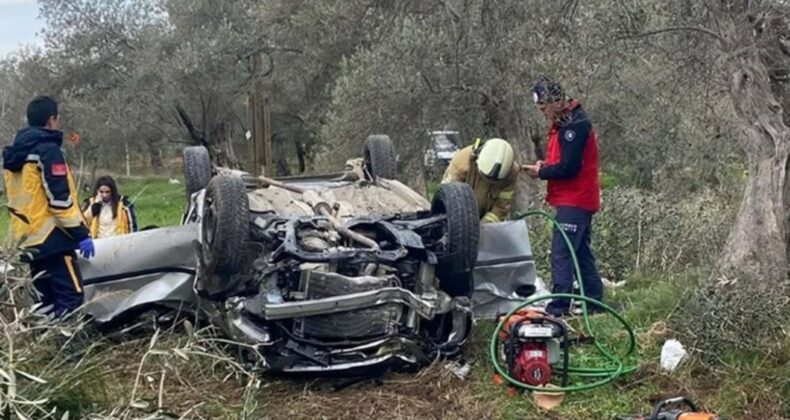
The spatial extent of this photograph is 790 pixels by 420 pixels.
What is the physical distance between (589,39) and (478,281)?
227 centimetres

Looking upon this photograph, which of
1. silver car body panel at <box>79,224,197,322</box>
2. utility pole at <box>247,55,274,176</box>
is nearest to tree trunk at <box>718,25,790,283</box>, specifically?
silver car body panel at <box>79,224,197,322</box>

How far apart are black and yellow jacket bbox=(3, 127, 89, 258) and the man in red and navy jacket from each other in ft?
9.85

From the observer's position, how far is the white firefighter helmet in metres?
6.08

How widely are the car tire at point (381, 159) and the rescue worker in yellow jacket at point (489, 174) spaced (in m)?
0.93

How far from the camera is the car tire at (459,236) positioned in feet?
16.9

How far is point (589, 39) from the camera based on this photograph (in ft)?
22.7

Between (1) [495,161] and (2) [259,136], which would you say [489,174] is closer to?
(1) [495,161]

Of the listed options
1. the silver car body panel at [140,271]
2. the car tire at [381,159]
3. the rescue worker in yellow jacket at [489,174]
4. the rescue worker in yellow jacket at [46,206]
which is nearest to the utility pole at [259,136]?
the car tire at [381,159]

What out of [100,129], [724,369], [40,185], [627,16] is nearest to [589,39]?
[627,16]

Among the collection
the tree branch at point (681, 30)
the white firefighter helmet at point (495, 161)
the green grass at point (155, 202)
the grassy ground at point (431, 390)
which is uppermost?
the tree branch at point (681, 30)

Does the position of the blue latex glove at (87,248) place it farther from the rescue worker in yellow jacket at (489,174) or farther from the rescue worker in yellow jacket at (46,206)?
the rescue worker in yellow jacket at (489,174)

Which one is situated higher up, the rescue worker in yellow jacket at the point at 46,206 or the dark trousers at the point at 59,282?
the rescue worker in yellow jacket at the point at 46,206

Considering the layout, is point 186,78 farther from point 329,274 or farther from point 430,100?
point 329,274

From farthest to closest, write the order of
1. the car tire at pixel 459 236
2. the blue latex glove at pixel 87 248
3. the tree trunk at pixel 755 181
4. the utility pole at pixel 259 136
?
the utility pole at pixel 259 136 < the blue latex glove at pixel 87 248 < the tree trunk at pixel 755 181 < the car tire at pixel 459 236
